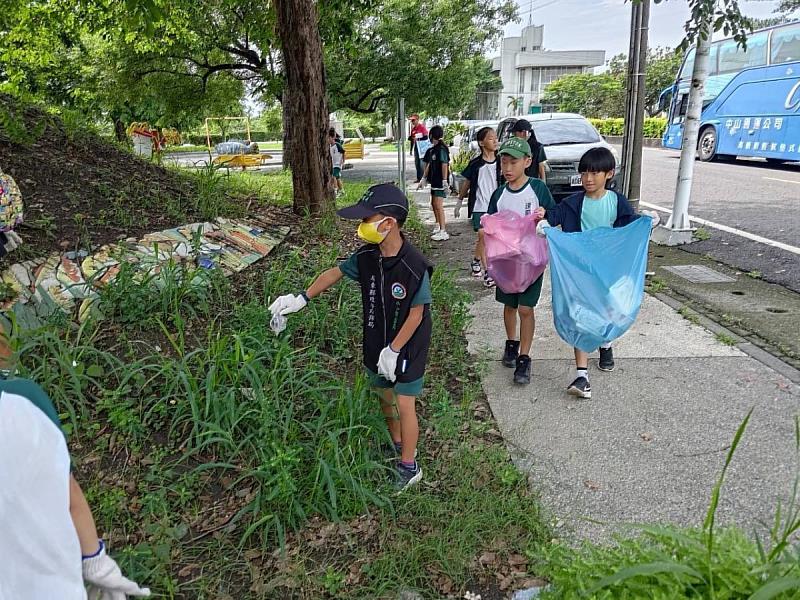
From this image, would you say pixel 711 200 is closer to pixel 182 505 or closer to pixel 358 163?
pixel 182 505

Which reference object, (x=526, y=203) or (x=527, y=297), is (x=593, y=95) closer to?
(x=526, y=203)

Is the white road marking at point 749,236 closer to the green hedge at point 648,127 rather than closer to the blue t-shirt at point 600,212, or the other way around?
the blue t-shirt at point 600,212

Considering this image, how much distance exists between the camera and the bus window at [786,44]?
15.7 meters

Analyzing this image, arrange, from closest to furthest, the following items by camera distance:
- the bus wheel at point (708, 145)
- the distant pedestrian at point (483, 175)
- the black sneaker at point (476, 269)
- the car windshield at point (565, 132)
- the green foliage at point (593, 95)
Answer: the distant pedestrian at point (483, 175) < the black sneaker at point (476, 269) < the car windshield at point (565, 132) < the bus wheel at point (708, 145) < the green foliage at point (593, 95)

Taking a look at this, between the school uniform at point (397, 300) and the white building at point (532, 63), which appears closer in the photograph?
the school uniform at point (397, 300)

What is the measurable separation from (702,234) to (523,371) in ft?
19.0

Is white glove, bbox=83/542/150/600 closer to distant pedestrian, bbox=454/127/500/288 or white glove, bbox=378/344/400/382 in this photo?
white glove, bbox=378/344/400/382

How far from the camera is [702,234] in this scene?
27.7ft

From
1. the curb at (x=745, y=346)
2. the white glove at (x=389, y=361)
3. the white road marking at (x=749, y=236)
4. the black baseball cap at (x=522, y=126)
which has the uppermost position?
the black baseball cap at (x=522, y=126)

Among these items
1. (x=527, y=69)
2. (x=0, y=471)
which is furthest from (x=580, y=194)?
(x=527, y=69)

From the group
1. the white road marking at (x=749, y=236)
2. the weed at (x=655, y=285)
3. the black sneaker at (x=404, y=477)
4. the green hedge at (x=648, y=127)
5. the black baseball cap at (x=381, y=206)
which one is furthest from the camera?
the green hedge at (x=648, y=127)

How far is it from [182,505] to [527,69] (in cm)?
6971

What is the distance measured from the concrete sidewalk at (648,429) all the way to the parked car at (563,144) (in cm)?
499

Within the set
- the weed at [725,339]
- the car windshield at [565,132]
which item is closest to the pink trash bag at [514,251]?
the weed at [725,339]
